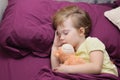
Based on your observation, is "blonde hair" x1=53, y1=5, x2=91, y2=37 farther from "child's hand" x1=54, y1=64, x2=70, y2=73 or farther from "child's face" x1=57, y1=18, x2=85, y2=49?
"child's hand" x1=54, y1=64, x2=70, y2=73

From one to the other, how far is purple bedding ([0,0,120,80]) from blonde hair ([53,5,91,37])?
66 mm

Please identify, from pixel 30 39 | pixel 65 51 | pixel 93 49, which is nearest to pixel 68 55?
pixel 65 51

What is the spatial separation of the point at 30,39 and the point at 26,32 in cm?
5

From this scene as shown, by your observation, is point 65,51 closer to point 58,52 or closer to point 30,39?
point 58,52

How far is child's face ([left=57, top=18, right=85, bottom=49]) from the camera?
5.03ft

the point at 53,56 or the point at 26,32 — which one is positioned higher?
the point at 26,32

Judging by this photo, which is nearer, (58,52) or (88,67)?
(88,67)

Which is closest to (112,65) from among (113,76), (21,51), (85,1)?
(113,76)

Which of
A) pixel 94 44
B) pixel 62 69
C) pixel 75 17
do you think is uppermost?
pixel 75 17

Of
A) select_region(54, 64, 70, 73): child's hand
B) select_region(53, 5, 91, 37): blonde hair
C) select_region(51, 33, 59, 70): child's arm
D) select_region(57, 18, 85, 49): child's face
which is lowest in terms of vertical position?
select_region(54, 64, 70, 73): child's hand

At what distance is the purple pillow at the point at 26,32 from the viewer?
1601 mm

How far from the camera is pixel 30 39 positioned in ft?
5.22

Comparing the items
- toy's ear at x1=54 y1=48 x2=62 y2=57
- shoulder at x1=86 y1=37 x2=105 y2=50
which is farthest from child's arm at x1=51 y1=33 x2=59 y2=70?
shoulder at x1=86 y1=37 x2=105 y2=50

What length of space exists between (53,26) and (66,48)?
0.22 meters
